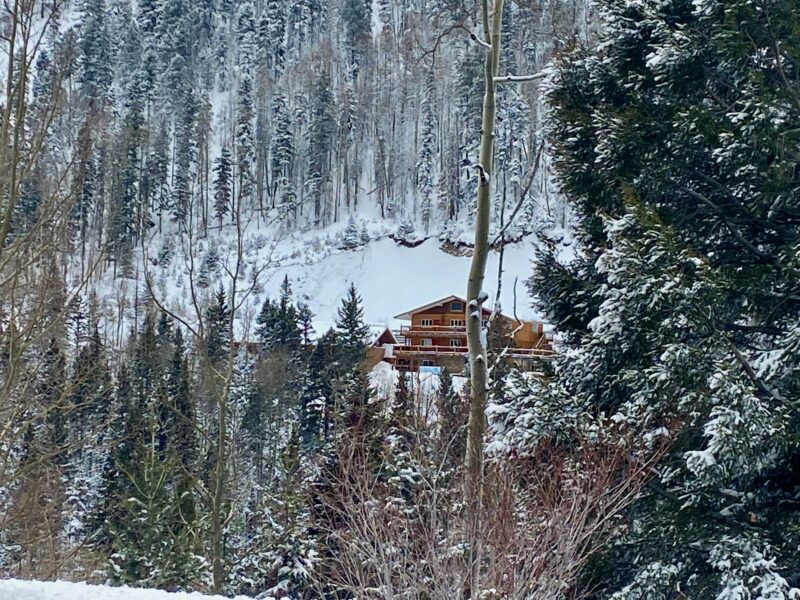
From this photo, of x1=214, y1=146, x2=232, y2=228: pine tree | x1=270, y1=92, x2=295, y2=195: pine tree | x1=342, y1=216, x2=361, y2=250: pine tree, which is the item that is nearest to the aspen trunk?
x1=342, y1=216, x2=361, y2=250: pine tree

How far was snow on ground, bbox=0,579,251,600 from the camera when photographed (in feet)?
12.7

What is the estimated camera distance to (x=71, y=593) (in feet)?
13.0

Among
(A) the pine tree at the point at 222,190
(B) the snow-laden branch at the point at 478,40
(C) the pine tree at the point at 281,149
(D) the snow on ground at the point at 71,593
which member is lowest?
(D) the snow on ground at the point at 71,593

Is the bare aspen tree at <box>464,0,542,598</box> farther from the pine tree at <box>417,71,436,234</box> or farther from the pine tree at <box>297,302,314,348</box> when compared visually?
the pine tree at <box>417,71,436,234</box>

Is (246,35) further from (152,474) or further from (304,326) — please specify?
(152,474)

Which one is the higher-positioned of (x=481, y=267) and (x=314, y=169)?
(x=314, y=169)

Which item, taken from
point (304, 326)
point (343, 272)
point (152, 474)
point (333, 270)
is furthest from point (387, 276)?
point (152, 474)

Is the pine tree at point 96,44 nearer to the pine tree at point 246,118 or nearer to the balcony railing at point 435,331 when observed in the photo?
the pine tree at point 246,118

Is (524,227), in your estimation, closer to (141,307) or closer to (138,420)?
(141,307)

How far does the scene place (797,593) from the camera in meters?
4.28

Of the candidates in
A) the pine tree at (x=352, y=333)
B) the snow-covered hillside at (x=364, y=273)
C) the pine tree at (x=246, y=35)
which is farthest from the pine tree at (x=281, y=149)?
the pine tree at (x=352, y=333)

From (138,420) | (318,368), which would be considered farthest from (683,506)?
(318,368)

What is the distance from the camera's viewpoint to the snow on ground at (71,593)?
3.88m

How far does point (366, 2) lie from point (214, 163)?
22.7m
